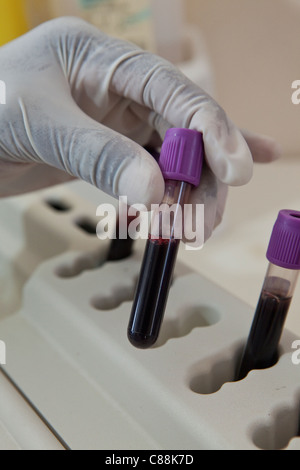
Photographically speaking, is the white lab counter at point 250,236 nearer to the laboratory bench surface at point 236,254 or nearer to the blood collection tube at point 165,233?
the laboratory bench surface at point 236,254

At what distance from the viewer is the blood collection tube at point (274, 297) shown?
0.31m

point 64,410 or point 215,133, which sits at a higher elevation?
point 215,133

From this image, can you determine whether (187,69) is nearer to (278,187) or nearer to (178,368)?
(278,187)

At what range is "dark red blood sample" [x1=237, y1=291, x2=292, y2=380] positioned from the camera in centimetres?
33

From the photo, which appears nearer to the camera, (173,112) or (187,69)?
(173,112)

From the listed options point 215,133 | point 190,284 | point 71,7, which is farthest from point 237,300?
point 71,7

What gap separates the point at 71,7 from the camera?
24.6 inches

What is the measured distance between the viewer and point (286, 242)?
1.00 feet

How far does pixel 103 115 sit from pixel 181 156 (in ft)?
0.46

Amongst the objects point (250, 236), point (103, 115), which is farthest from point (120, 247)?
point (250, 236)

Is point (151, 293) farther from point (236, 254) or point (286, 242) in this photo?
point (236, 254)

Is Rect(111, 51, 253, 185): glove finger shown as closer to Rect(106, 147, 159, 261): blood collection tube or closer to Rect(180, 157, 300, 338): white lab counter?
Rect(106, 147, 159, 261): blood collection tube

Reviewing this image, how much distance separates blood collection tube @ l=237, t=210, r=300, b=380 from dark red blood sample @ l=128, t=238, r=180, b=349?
0.07m
